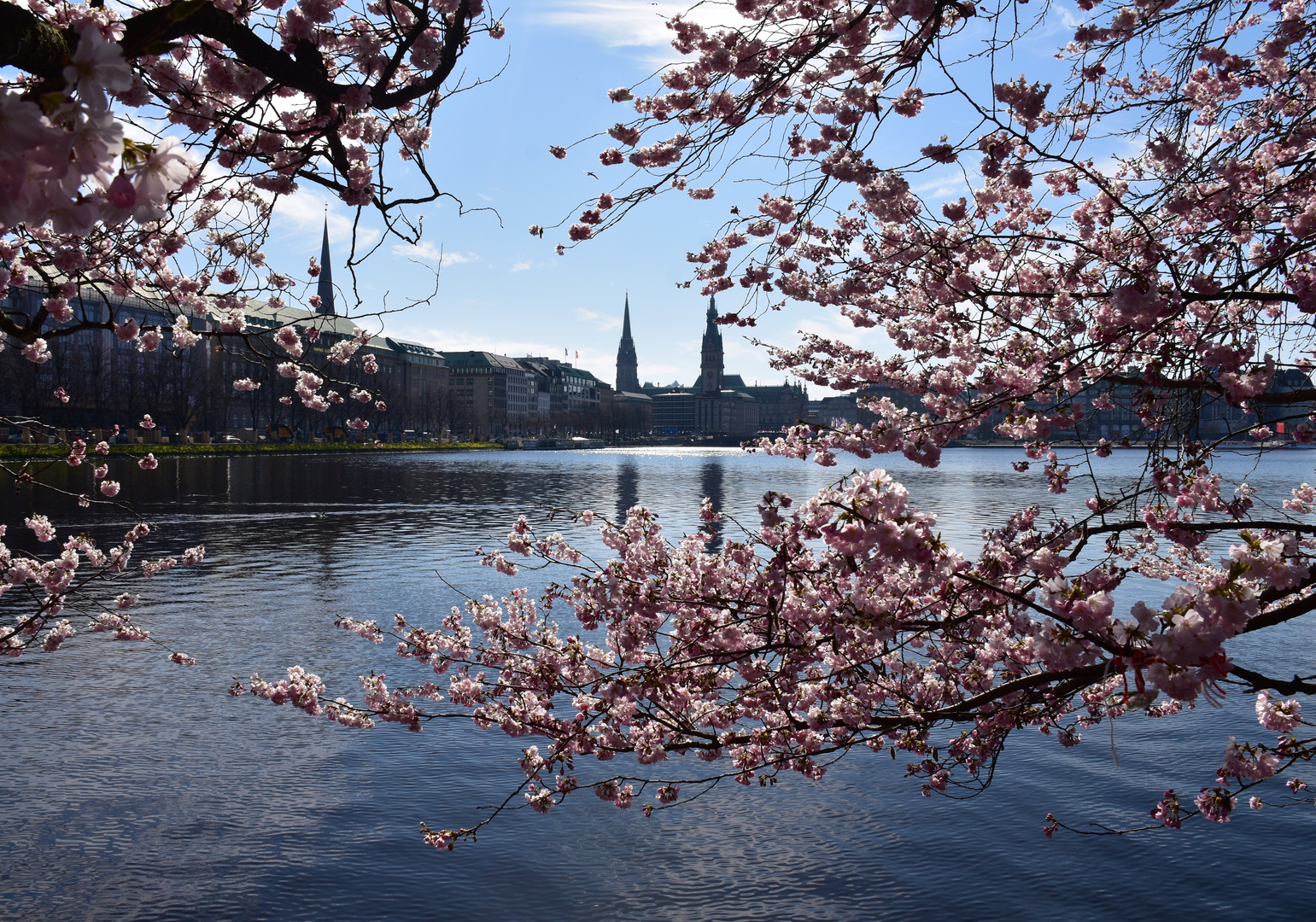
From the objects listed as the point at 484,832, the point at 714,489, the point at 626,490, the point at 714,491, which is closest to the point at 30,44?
the point at 484,832

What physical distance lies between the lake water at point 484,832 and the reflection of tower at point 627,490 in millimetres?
15648

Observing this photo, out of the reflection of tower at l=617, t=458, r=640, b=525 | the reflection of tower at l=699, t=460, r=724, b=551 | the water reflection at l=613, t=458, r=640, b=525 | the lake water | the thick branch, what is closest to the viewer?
the thick branch

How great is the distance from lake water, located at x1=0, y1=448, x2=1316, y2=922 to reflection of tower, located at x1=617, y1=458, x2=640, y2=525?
15.6 m

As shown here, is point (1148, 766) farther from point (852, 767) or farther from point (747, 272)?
point (747, 272)

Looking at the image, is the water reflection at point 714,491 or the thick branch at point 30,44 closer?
the thick branch at point 30,44

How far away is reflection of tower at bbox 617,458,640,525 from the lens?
4000 centimetres

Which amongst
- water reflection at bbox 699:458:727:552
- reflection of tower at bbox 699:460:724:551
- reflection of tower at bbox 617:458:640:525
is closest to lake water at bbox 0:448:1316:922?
water reflection at bbox 699:458:727:552

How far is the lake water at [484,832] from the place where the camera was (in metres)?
8.55

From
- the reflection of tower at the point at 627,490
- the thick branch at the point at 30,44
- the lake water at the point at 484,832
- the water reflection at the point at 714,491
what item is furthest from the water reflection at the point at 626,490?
the thick branch at the point at 30,44

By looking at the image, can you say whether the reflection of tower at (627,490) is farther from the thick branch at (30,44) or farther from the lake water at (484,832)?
the thick branch at (30,44)

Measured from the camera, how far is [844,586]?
290 inches

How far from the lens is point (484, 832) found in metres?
9.82

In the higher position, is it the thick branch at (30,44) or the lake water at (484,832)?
the thick branch at (30,44)

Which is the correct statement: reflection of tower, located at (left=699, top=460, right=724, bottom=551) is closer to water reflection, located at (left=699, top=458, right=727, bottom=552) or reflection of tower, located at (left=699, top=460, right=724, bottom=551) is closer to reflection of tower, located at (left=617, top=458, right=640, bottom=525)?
water reflection, located at (left=699, top=458, right=727, bottom=552)
